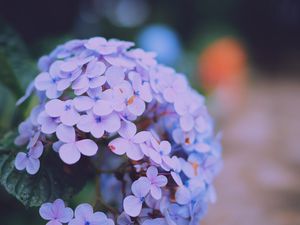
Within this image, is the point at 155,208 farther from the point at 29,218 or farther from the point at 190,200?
the point at 29,218

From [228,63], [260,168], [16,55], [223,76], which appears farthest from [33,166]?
[228,63]

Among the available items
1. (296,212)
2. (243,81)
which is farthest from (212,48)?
(296,212)

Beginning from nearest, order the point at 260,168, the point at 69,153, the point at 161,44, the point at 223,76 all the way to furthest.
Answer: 1. the point at 69,153
2. the point at 260,168
3. the point at 161,44
4. the point at 223,76

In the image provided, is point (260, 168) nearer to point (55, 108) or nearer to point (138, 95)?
point (138, 95)

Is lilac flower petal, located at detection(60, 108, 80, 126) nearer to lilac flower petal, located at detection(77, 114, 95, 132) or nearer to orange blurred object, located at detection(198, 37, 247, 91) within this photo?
lilac flower petal, located at detection(77, 114, 95, 132)

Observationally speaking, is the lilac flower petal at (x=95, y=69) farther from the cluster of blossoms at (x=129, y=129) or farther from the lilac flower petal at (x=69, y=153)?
the lilac flower petal at (x=69, y=153)

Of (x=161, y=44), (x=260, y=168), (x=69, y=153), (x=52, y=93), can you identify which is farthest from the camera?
(x=161, y=44)
